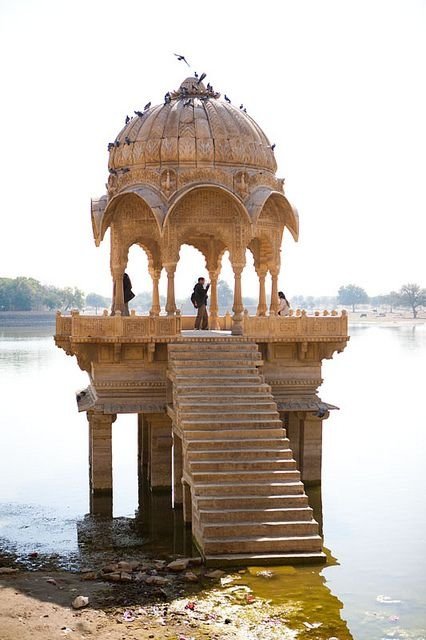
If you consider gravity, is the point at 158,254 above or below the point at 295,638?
above

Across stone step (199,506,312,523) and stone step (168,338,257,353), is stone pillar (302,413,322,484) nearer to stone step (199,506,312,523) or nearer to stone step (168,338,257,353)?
stone step (168,338,257,353)

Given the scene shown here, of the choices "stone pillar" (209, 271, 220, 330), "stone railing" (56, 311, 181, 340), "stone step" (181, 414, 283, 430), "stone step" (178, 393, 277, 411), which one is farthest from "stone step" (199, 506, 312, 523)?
"stone pillar" (209, 271, 220, 330)

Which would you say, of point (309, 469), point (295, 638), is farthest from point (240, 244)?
point (295, 638)

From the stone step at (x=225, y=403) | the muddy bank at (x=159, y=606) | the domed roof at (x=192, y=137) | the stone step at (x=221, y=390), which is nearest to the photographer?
the muddy bank at (x=159, y=606)

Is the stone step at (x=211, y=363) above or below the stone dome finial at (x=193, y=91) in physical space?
below

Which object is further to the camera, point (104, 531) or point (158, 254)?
point (158, 254)

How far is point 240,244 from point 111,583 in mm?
8645

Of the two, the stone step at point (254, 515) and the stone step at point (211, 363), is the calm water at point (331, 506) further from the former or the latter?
the stone step at point (211, 363)

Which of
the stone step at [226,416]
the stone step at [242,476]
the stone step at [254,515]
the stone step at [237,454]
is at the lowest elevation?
the stone step at [254,515]

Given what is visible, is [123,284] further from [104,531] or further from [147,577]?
[147,577]

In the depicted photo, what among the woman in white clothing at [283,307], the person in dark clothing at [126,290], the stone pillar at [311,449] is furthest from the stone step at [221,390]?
the woman in white clothing at [283,307]

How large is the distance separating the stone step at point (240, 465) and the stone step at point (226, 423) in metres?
0.74

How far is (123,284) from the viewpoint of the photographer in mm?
20906

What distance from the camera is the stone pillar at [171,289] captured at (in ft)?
64.5
